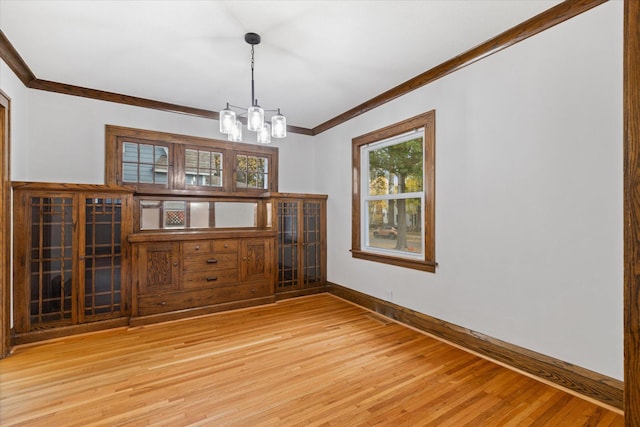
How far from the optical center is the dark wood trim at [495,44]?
7.06ft

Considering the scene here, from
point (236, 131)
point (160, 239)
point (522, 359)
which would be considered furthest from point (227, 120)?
point (522, 359)

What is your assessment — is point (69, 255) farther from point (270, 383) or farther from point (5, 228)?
point (270, 383)

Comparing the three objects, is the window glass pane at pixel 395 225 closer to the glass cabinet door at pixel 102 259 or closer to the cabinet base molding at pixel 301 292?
the cabinet base molding at pixel 301 292

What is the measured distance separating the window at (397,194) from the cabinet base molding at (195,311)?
1494 mm

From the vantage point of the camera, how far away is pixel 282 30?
2.49 metres

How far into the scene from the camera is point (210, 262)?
12.8 ft

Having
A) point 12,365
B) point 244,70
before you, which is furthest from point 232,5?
point 12,365

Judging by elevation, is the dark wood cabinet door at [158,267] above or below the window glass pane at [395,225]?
below

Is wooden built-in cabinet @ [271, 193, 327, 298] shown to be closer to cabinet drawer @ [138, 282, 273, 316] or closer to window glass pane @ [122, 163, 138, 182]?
cabinet drawer @ [138, 282, 273, 316]

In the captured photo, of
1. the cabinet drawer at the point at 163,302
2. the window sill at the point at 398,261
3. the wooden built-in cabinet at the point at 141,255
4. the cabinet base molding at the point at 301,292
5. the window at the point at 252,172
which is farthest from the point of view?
the window at the point at 252,172

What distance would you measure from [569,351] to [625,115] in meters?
2.14

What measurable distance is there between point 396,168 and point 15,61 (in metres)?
4.06

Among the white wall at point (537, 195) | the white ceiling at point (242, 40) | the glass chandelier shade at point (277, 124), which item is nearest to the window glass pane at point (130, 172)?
the white ceiling at point (242, 40)

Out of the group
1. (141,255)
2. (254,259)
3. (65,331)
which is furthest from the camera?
(254,259)
